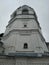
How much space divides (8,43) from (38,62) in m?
5.45

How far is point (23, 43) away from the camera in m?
24.8

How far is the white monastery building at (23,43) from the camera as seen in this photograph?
2198 cm

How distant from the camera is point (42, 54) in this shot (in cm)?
2223

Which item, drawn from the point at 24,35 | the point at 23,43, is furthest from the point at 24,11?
the point at 23,43

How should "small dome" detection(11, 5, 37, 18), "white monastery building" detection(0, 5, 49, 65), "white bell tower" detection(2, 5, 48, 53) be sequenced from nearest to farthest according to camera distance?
"white monastery building" detection(0, 5, 49, 65)
"white bell tower" detection(2, 5, 48, 53)
"small dome" detection(11, 5, 37, 18)

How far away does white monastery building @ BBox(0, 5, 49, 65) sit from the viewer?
22.0 m

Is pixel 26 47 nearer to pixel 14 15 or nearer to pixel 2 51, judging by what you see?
pixel 2 51

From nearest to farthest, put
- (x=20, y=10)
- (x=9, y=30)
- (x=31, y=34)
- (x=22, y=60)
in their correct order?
1. (x=22, y=60)
2. (x=31, y=34)
3. (x=9, y=30)
4. (x=20, y=10)

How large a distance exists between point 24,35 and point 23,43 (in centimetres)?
159

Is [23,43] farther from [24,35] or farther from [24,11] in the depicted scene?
[24,11]

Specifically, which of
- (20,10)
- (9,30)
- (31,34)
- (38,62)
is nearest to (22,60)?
(38,62)

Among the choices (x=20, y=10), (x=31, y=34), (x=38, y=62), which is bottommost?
(x=38, y=62)

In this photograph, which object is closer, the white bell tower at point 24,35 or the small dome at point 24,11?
the white bell tower at point 24,35

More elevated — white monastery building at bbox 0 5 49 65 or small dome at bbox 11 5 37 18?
small dome at bbox 11 5 37 18
